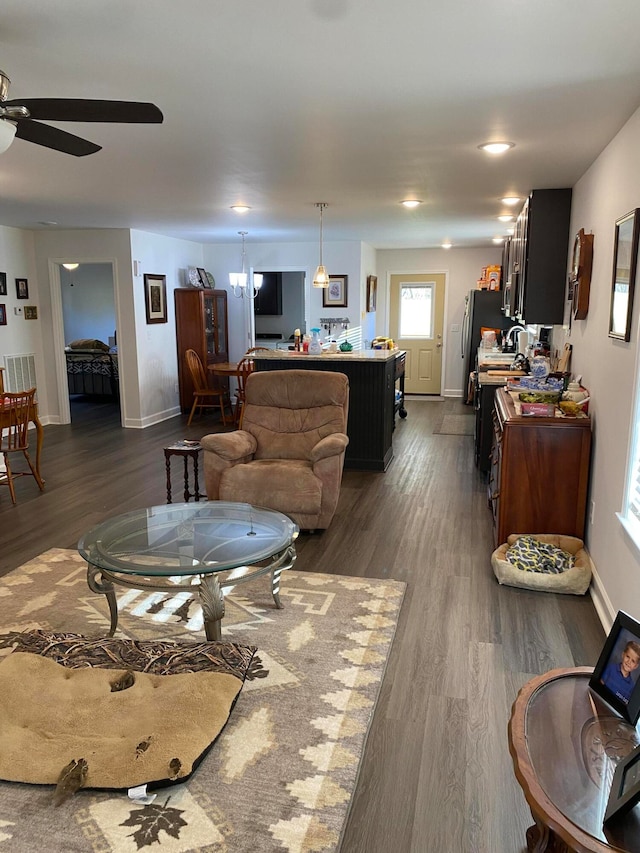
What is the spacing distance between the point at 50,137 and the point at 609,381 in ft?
8.96

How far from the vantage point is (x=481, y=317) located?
28.0 ft

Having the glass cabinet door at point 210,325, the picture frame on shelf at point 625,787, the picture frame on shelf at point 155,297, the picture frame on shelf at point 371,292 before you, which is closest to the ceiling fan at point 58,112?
the picture frame on shelf at point 625,787

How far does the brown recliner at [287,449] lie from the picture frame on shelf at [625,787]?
2.73 m

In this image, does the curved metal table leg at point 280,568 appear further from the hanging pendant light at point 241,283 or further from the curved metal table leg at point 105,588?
the hanging pendant light at point 241,283

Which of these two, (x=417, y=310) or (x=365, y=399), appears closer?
(x=365, y=399)

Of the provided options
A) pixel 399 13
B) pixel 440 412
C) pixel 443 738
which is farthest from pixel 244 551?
pixel 440 412

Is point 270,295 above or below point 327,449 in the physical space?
above

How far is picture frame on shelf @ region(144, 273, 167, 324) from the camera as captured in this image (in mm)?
7518

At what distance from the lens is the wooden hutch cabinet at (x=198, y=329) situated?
8195 millimetres

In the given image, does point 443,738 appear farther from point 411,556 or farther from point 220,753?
point 411,556

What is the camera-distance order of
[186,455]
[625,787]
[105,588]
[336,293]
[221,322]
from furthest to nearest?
1. [221,322]
2. [336,293]
3. [186,455]
4. [105,588]
5. [625,787]

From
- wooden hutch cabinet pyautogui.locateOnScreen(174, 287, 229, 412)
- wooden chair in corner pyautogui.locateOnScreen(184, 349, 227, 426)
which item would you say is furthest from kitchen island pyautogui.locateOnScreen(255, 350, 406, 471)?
wooden hutch cabinet pyautogui.locateOnScreen(174, 287, 229, 412)

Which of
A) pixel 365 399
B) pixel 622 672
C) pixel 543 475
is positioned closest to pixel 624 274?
pixel 543 475

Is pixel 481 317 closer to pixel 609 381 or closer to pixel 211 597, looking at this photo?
pixel 609 381
